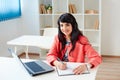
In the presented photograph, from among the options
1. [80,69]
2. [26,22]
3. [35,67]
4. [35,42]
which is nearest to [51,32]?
[35,42]

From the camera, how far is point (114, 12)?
14.7 ft

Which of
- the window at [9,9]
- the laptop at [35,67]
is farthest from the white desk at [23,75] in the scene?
the window at [9,9]

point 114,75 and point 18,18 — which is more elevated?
point 18,18

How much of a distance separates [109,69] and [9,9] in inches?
93.8

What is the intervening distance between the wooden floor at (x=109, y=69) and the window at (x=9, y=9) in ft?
7.06

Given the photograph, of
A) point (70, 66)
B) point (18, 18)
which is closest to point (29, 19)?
point (18, 18)

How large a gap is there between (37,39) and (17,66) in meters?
1.43

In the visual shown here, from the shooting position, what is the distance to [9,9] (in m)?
4.55

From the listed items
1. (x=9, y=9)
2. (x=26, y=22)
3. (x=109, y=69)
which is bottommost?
(x=109, y=69)

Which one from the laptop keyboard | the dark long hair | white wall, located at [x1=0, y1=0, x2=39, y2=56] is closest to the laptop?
the laptop keyboard

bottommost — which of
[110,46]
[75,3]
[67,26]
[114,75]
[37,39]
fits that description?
[114,75]

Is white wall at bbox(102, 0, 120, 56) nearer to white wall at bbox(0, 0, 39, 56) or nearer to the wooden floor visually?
the wooden floor

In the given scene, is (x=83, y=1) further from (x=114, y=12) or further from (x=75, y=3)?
(x=114, y=12)

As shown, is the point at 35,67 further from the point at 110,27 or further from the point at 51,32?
the point at 110,27
